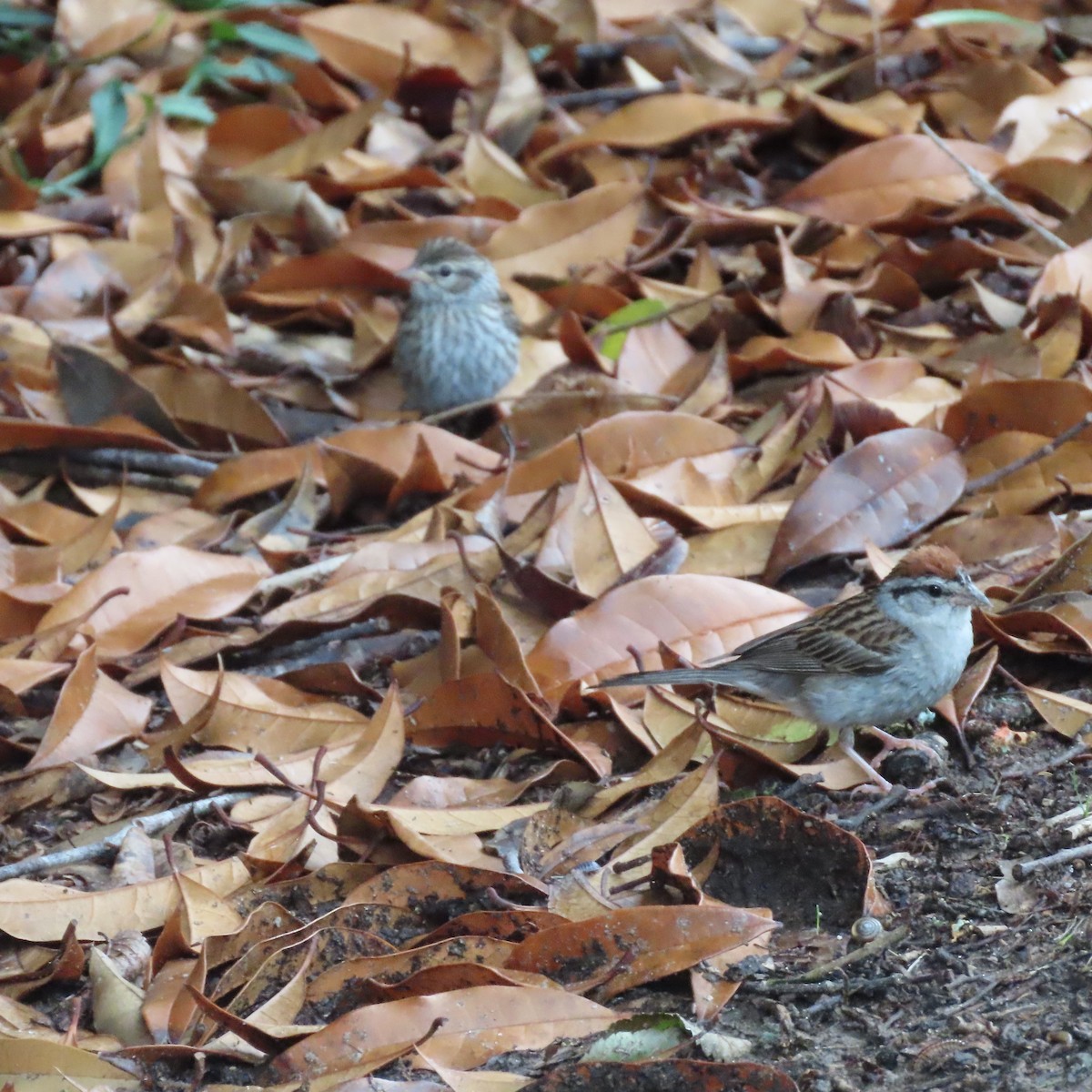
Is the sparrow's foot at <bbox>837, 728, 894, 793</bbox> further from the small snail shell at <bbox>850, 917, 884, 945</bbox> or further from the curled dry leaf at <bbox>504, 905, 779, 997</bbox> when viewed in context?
the curled dry leaf at <bbox>504, 905, 779, 997</bbox>

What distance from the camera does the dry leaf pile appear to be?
3408mm

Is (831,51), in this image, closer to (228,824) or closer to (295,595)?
(295,595)

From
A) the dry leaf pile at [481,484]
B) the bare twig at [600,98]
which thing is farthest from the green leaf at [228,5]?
the bare twig at [600,98]

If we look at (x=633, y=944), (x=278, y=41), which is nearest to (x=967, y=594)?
(x=633, y=944)

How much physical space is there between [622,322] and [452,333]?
73 cm

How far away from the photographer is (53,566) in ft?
17.2

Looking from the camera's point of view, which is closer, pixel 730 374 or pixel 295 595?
pixel 295 595

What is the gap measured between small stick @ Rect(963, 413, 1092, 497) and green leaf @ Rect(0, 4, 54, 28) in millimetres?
5535

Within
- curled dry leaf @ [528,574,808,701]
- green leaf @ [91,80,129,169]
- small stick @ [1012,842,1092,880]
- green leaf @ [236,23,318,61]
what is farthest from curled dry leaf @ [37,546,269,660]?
green leaf @ [236,23,318,61]

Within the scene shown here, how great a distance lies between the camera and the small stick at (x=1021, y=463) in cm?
479

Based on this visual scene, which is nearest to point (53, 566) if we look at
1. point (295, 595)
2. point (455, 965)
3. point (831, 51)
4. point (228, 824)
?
point (295, 595)

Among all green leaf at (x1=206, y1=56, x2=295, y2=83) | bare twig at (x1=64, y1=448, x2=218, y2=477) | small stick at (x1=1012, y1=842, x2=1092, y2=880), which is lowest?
bare twig at (x1=64, y1=448, x2=218, y2=477)

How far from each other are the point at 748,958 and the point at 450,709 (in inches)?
51.3

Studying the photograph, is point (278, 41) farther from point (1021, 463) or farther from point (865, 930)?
point (865, 930)
